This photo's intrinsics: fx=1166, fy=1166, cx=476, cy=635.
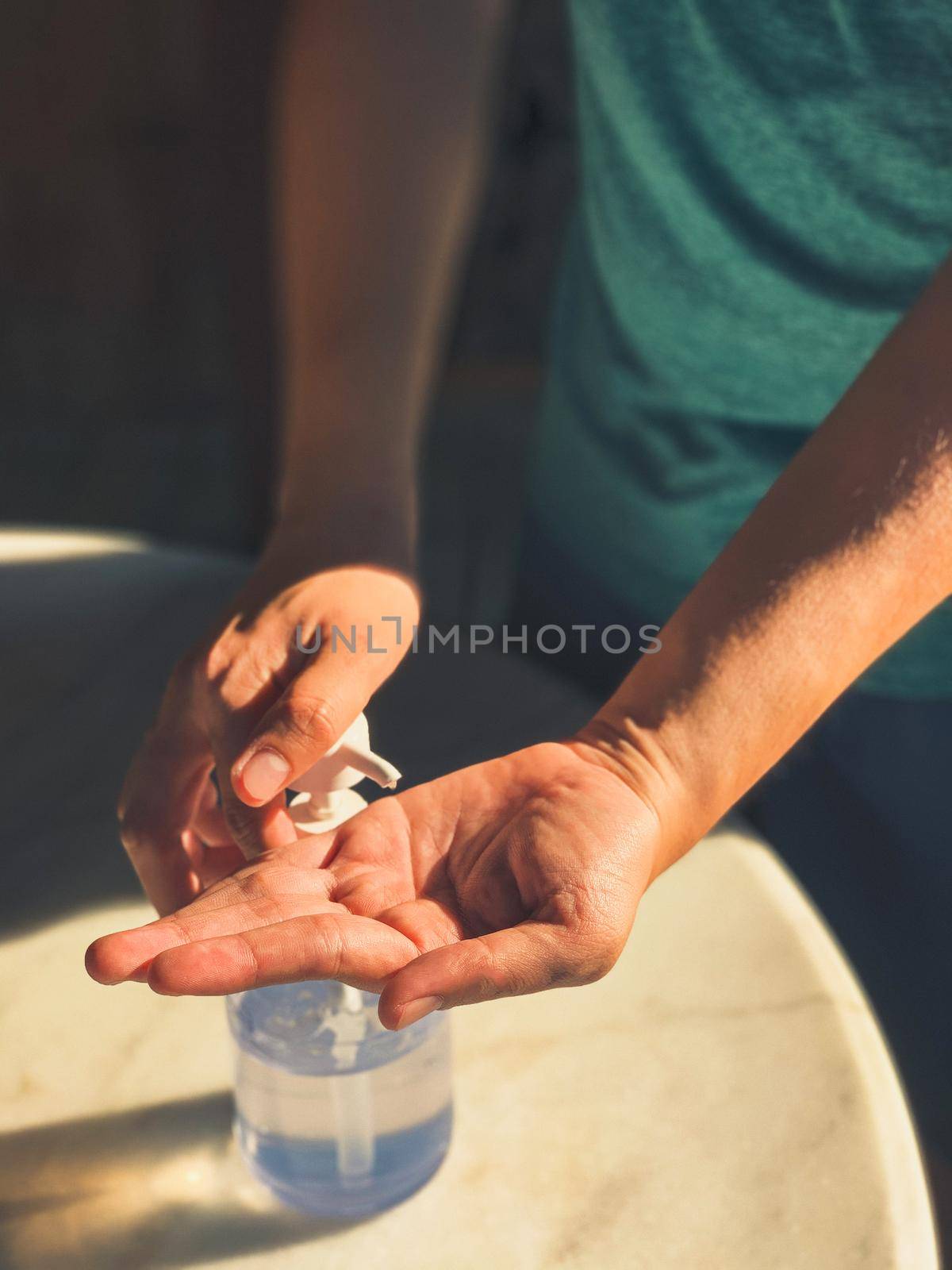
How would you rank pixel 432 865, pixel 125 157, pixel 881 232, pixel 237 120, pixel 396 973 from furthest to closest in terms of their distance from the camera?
pixel 125 157, pixel 237 120, pixel 881 232, pixel 432 865, pixel 396 973

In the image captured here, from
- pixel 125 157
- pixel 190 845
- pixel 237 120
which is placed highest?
pixel 190 845

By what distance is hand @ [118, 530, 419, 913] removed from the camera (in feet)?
1.77

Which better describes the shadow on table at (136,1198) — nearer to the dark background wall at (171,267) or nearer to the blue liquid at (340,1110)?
the blue liquid at (340,1110)

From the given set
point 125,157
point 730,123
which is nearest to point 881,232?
point 730,123

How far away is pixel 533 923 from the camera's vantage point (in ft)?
1.58

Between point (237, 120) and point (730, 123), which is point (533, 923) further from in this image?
point (237, 120)

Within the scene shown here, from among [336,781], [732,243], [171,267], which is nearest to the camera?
[336,781]

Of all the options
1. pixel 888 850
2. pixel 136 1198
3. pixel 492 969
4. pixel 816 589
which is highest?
pixel 816 589

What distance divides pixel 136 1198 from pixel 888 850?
54 centimetres

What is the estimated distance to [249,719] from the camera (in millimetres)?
585

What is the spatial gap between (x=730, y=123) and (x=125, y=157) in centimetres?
205

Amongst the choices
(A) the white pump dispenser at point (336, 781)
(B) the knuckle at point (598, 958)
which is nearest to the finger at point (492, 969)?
(B) the knuckle at point (598, 958)

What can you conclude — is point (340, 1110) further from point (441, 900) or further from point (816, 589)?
point (816, 589)

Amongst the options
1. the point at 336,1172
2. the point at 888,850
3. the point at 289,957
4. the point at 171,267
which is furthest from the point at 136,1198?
the point at 171,267
